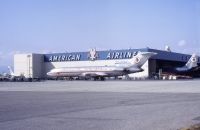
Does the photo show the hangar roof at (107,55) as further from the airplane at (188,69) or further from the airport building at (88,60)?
the airplane at (188,69)

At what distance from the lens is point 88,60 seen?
117562 millimetres

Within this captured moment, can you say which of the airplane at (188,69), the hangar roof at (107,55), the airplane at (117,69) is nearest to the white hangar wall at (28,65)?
the hangar roof at (107,55)

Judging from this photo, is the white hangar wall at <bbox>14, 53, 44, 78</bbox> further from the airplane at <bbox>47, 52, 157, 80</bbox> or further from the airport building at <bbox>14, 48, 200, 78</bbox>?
the airplane at <bbox>47, 52, 157, 80</bbox>

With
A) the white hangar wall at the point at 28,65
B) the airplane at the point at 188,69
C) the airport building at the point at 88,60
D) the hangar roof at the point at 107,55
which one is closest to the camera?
the hangar roof at the point at 107,55

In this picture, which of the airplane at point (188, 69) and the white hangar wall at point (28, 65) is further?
the white hangar wall at point (28, 65)

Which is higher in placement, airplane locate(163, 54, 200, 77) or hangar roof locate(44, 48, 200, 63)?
hangar roof locate(44, 48, 200, 63)

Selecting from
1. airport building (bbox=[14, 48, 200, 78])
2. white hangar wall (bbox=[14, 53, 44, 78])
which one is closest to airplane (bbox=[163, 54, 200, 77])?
airport building (bbox=[14, 48, 200, 78])

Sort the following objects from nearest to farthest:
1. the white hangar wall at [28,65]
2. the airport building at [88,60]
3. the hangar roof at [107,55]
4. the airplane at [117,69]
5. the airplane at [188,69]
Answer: the airplane at [117,69]
the hangar roof at [107,55]
the airport building at [88,60]
the airplane at [188,69]
the white hangar wall at [28,65]

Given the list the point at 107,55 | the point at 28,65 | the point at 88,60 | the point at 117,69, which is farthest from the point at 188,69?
the point at 28,65

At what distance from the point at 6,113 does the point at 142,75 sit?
9149 centimetres

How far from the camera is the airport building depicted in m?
111

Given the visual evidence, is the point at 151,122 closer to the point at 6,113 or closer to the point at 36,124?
the point at 36,124

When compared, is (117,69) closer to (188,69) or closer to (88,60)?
(88,60)

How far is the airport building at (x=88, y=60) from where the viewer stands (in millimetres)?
110938
